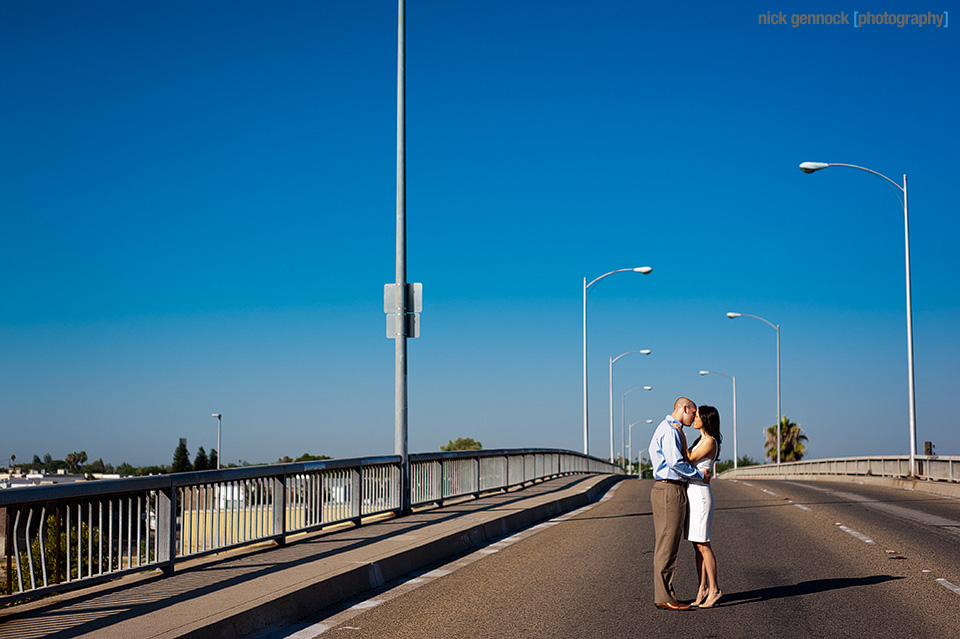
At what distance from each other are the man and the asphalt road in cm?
30

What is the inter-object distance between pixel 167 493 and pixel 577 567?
15.3ft

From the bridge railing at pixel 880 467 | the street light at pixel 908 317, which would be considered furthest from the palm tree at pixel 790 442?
the street light at pixel 908 317

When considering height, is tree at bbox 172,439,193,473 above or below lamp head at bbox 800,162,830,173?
below

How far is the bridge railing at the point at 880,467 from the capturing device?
87.8ft

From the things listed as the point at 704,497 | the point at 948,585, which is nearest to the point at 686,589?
the point at 704,497

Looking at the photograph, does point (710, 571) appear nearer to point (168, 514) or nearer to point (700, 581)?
point (700, 581)

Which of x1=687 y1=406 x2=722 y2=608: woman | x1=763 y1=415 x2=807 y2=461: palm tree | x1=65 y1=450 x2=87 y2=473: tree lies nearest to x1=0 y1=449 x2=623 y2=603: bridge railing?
x1=687 y1=406 x2=722 y2=608: woman

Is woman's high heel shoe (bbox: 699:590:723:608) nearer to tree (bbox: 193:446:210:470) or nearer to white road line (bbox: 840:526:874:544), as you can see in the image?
white road line (bbox: 840:526:874:544)

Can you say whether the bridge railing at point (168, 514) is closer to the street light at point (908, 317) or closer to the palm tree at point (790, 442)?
the street light at point (908, 317)

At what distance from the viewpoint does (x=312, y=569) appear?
9.12 metres

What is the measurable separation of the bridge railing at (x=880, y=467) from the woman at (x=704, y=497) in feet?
A: 69.1

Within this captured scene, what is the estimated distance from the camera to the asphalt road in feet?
24.1

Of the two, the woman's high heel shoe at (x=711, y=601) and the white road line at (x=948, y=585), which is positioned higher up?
the woman's high heel shoe at (x=711, y=601)

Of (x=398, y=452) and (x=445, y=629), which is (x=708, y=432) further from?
(x=398, y=452)
